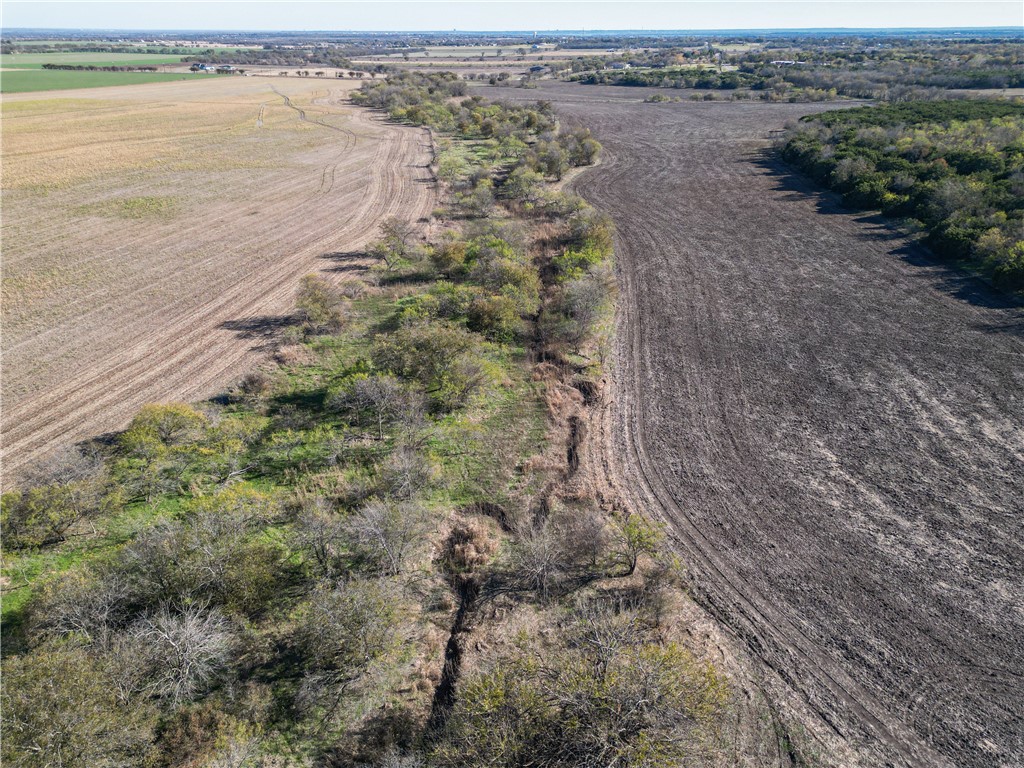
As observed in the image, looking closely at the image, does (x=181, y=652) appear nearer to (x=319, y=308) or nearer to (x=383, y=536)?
(x=383, y=536)

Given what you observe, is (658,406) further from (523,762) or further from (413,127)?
(413,127)

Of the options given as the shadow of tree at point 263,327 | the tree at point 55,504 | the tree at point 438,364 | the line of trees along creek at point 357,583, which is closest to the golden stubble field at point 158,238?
the shadow of tree at point 263,327

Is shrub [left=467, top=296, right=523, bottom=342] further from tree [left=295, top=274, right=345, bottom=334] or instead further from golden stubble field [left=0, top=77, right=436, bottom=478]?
golden stubble field [left=0, top=77, right=436, bottom=478]

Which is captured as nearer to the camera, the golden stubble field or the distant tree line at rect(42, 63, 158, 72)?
the golden stubble field

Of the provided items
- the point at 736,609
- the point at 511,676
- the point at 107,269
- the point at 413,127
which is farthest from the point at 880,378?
the point at 413,127

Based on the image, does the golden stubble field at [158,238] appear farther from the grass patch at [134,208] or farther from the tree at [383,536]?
the tree at [383,536]

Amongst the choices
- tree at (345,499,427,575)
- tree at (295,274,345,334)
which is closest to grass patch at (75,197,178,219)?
tree at (295,274,345,334)
